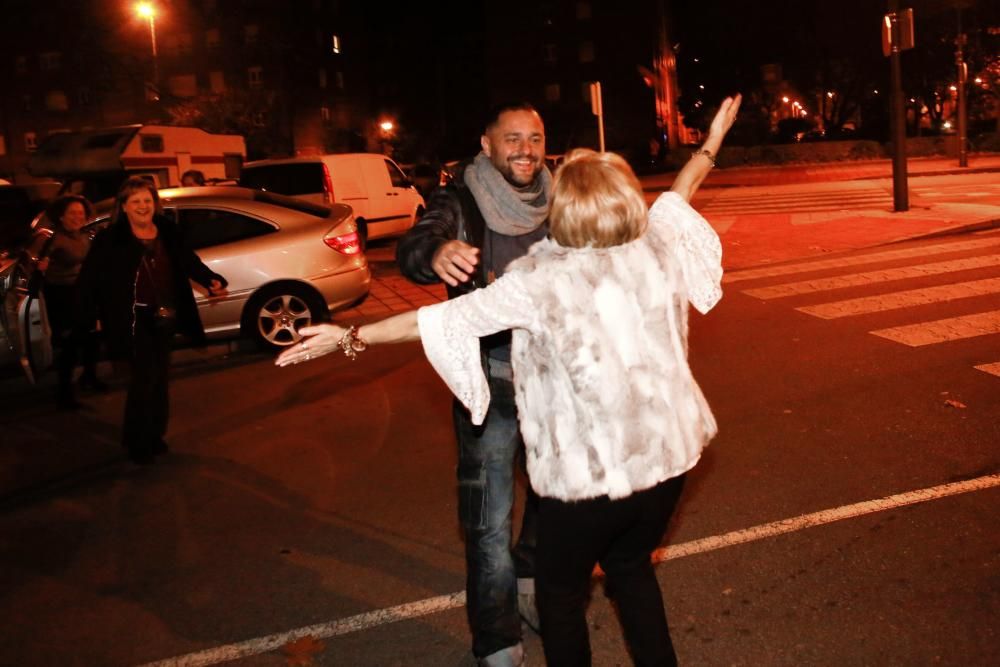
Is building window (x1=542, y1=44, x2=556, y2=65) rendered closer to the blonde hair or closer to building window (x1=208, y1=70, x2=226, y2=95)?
building window (x1=208, y1=70, x2=226, y2=95)

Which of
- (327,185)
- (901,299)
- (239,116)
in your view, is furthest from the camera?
(239,116)

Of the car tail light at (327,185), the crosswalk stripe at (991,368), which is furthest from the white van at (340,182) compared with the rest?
the crosswalk stripe at (991,368)

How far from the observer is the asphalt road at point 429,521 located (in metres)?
3.78

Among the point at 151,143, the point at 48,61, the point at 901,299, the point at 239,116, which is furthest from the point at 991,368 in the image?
the point at 48,61

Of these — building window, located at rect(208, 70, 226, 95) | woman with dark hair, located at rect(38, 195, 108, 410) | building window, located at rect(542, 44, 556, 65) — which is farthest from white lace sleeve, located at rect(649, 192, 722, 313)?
building window, located at rect(542, 44, 556, 65)

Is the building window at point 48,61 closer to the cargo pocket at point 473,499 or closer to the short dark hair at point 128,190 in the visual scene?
the short dark hair at point 128,190

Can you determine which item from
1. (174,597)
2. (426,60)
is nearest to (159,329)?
(174,597)

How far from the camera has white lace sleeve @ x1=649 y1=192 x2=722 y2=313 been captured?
289 centimetres

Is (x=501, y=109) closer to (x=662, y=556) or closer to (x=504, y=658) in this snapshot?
(x=504, y=658)

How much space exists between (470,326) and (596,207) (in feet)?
1.57

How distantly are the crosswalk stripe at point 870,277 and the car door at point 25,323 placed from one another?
21.4 feet

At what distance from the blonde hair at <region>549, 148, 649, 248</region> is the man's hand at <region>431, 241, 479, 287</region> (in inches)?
12.3

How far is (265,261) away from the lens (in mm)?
9539

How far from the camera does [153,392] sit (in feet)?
20.4
